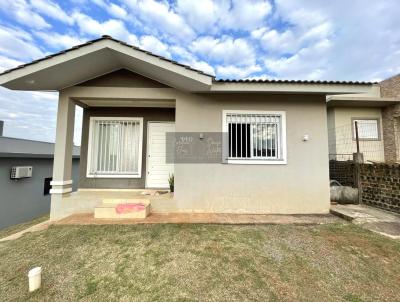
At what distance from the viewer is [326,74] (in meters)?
15.0

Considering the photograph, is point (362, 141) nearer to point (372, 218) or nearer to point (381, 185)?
point (381, 185)

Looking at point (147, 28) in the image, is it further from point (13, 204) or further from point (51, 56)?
point (13, 204)

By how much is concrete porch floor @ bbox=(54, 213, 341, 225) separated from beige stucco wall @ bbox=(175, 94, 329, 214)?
30 cm

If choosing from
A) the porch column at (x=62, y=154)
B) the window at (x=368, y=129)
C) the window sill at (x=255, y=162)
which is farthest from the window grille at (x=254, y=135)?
the window at (x=368, y=129)

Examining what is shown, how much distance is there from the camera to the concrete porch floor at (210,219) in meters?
5.41

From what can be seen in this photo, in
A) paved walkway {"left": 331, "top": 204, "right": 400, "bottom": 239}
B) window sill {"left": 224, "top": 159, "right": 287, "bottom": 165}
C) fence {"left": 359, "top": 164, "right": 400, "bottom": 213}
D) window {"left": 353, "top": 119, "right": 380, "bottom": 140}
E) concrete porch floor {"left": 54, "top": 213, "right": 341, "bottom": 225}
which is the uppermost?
window {"left": 353, "top": 119, "right": 380, "bottom": 140}

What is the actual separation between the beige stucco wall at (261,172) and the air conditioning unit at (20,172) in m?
8.73

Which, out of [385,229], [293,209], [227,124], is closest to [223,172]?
[227,124]

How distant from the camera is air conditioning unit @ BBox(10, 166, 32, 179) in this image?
9.33m

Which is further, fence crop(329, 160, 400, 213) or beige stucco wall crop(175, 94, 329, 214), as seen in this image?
beige stucco wall crop(175, 94, 329, 214)

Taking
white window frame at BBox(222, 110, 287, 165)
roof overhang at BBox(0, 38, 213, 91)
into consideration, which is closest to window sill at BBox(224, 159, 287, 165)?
white window frame at BBox(222, 110, 287, 165)

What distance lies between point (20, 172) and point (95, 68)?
299 inches

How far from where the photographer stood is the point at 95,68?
592 centimetres

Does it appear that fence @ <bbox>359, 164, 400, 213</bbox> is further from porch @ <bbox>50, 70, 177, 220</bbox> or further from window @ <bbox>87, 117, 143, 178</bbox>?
window @ <bbox>87, 117, 143, 178</bbox>
